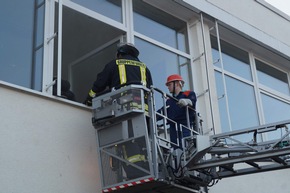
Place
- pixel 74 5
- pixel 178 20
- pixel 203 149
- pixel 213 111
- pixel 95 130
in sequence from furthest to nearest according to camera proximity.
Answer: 1. pixel 178 20
2. pixel 213 111
3. pixel 74 5
4. pixel 95 130
5. pixel 203 149

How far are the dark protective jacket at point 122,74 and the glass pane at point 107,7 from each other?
1609 mm

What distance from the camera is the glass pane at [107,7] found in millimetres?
8469

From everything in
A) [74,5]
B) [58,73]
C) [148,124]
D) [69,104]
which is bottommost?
[148,124]

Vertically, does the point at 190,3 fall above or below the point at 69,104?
above

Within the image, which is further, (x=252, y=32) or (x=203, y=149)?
(x=252, y=32)

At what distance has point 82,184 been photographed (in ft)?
22.0

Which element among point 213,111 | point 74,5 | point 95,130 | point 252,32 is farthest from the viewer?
point 252,32

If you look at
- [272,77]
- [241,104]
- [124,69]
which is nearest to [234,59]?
[241,104]

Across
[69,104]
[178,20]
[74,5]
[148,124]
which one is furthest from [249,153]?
[178,20]

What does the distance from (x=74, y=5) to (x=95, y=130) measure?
88.5 inches

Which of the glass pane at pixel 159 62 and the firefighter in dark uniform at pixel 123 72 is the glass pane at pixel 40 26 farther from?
the glass pane at pixel 159 62

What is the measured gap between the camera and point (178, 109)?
7629 millimetres

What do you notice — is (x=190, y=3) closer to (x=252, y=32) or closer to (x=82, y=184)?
(x=252, y=32)

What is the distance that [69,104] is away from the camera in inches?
275
